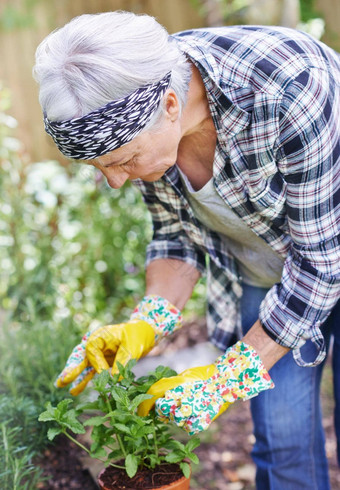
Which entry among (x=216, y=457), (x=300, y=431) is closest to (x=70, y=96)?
(x=300, y=431)

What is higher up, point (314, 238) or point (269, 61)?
point (269, 61)

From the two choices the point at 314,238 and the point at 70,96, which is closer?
the point at 70,96

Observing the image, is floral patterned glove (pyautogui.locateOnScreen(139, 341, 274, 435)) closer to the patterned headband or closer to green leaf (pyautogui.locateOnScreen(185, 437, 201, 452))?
green leaf (pyautogui.locateOnScreen(185, 437, 201, 452))

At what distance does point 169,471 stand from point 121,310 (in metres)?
2.08

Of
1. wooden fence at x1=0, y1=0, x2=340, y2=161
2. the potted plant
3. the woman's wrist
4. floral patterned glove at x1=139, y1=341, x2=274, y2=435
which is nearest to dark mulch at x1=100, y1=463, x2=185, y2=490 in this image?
the potted plant

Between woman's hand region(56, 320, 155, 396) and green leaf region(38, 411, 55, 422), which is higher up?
green leaf region(38, 411, 55, 422)

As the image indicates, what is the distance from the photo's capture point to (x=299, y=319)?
168cm

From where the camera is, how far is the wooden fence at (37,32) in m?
4.79

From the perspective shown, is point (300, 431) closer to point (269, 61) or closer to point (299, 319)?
point (299, 319)

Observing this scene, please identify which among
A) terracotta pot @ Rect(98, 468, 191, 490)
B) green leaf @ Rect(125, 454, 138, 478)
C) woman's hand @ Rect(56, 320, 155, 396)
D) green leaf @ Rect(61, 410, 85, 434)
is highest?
green leaf @ Rect(61, 410, 85, 434)

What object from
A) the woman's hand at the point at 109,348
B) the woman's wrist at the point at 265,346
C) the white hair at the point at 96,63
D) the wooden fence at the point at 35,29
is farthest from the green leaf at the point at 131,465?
the wooden fence at the point at 35,29

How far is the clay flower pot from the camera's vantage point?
1.60m

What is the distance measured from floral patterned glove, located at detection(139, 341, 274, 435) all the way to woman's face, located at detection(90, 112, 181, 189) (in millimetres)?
521

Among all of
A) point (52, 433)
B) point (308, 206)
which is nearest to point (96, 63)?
Result: point (308, 206)
